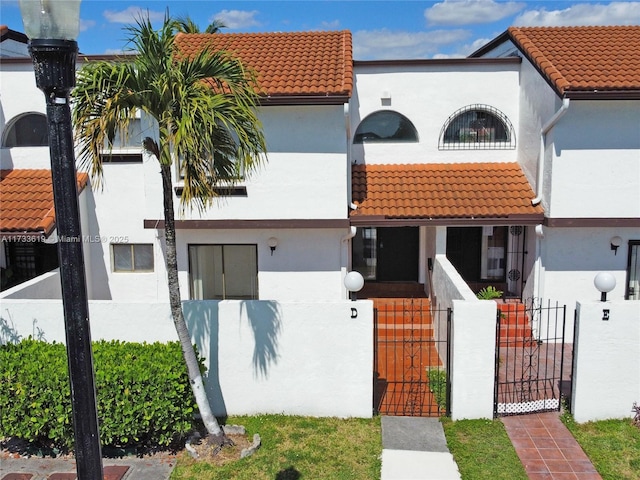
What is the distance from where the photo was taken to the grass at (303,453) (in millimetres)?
7309

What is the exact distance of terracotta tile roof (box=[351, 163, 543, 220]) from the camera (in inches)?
485

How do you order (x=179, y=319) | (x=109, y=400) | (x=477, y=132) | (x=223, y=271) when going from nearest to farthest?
1. (x=109, y=400)
2. (x=179, y=319)
3. (x=223, y=271)
4. (x=477, y=132)

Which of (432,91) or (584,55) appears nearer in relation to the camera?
(584,55)

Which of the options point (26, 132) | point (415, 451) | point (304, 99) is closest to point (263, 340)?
point (415, 451)

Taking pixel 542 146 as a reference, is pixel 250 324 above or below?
below

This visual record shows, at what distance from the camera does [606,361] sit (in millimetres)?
8641

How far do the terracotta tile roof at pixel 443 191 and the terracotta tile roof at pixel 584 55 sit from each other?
8.95 ft

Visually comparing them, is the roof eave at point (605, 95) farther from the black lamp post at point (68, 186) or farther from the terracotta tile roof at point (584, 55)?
the black lamp post at point (68, 186)

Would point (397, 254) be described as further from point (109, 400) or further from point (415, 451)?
point (109, 400)

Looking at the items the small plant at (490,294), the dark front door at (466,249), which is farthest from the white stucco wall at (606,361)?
the dark front door at (466,249)

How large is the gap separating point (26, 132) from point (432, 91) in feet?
35.4

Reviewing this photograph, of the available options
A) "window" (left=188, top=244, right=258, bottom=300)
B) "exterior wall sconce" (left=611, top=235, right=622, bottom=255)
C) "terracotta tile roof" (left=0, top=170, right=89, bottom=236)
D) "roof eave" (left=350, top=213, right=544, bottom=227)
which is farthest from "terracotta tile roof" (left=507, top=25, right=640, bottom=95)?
"terracotta tile roof" (left=0, top=170, right=89, bottom=236)

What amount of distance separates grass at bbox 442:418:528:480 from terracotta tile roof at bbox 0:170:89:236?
364 inches

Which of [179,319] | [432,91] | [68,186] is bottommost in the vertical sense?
[179,319]
